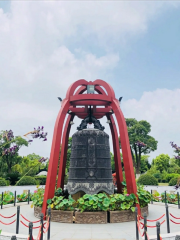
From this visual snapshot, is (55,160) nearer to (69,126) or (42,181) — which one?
(69,126)

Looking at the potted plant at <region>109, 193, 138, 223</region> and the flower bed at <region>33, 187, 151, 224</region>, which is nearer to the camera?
the flower bed at <region>33, 187, 151, 224</region>

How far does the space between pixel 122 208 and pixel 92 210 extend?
1.28 meters

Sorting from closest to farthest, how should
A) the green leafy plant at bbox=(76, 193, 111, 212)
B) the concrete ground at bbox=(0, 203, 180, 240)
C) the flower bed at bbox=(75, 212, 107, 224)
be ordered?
the concrete ground at bbox=(0, 203, 180, 240), the flower bed at bbox=(75, 212, 107, 224), the green leafy plant at bbox=(76, 193, 111, 212)

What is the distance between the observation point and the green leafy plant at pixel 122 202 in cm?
915

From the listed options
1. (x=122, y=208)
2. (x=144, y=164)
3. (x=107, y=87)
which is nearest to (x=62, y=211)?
(x=122, y=208)

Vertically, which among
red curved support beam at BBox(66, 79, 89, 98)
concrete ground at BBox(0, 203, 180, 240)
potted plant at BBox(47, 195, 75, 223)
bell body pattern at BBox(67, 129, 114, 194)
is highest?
red curved support beam at BBox(66, 79, 89, 98)

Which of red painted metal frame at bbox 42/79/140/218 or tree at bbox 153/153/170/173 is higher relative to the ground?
red painted metal frame at bbox 42/79/140/218

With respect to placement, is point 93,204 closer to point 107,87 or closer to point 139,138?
point 107,87

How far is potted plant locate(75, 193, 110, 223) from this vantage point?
8703 mm

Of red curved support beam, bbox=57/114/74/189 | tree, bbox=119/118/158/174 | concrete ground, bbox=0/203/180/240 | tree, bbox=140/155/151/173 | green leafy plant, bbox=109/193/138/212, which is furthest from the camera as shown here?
tree, bbox=140/155/151/173

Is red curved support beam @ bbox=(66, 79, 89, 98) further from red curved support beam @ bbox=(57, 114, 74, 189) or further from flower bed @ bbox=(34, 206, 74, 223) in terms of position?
flower bed @ bbox=(34, 206, 74, 223)

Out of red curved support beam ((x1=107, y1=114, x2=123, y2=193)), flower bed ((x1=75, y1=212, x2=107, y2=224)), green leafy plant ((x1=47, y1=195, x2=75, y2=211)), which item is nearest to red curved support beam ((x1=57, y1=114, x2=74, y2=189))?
red curved support beam ((x1=107, y1=114, x2=123, y2=193))

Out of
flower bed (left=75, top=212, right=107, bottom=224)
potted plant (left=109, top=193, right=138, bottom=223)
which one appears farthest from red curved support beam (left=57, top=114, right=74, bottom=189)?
potted plant (left=109, top=193, right=138, bottom=223)

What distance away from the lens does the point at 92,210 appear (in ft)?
29.3
